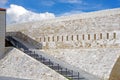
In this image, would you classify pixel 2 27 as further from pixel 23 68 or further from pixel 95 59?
pixel 95 59

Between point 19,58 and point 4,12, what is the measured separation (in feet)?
13.2

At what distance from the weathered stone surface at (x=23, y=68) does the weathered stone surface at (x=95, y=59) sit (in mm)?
2815

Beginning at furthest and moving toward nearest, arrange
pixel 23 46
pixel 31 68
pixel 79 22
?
pixel 23 46, pixel 79 22, pixel 31 68

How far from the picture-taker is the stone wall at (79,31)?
19205 mm

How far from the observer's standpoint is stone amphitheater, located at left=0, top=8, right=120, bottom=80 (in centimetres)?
1822

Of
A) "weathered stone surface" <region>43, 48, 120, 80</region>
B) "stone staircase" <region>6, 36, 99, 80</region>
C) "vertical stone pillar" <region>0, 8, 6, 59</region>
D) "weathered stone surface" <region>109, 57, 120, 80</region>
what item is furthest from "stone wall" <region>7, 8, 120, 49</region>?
"vertical stone pillar" <region>0, 8, 6, 59</region>

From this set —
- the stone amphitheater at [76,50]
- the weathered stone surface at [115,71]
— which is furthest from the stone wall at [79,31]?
the weathered stone surface at [115,71]

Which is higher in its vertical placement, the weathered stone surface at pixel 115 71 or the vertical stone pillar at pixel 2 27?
the vertical stone pillar at pixel 2 27

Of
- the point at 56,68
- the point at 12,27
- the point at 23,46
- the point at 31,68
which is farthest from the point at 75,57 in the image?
the point at 12,27

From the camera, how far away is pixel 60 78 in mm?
16938

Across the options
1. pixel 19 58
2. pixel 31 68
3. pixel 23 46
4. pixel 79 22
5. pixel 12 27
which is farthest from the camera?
pixel 12 27

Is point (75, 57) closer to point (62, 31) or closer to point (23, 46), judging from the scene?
point (62, 31)

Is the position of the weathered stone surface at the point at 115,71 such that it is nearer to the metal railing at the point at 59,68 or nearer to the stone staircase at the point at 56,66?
the stone staircase at the point at 56,66

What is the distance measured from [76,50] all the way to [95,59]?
2.02 m
